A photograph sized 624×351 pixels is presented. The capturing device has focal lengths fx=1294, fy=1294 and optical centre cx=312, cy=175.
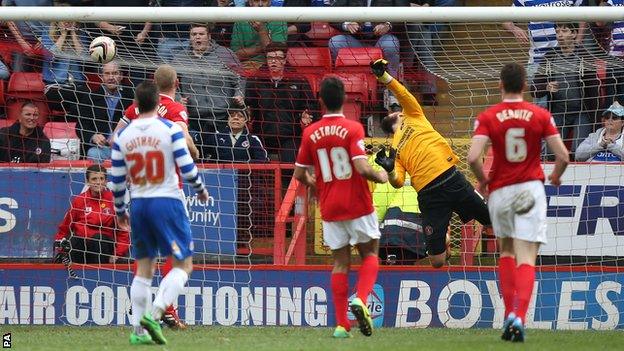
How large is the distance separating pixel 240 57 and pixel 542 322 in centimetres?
421

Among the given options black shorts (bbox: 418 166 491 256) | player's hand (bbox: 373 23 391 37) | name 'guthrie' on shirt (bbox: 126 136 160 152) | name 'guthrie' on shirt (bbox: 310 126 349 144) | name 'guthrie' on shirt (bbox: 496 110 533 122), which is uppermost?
player's hand (bbox: 373 23 391 37)

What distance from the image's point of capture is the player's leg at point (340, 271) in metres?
10.5

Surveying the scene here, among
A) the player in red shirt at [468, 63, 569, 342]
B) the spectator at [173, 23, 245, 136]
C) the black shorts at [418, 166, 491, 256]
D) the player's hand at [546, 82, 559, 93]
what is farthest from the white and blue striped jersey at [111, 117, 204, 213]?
the player's hand at [546, 82, 559, 93]

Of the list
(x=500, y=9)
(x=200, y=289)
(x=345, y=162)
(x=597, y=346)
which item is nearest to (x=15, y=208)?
(x=200, y=289)

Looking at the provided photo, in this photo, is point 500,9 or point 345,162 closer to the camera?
point 345,162

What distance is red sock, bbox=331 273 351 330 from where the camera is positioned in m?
10.5

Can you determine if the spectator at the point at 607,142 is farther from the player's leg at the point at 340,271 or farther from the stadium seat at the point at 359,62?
the player's leg at the point at 340,271

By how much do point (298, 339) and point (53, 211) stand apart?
12.6ft

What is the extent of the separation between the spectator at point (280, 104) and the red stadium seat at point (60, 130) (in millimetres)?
1912

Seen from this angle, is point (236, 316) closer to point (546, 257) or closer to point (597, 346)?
point (546, 257)

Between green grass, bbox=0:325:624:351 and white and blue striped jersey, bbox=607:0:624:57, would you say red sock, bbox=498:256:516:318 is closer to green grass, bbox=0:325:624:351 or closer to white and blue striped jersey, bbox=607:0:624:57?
green grass, bbox=0:325:624:351

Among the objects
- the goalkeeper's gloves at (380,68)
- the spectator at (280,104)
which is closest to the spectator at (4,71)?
the spectator at (280,104)

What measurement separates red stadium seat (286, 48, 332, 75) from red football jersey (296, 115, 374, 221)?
139 inches

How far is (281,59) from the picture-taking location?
45.2ft
